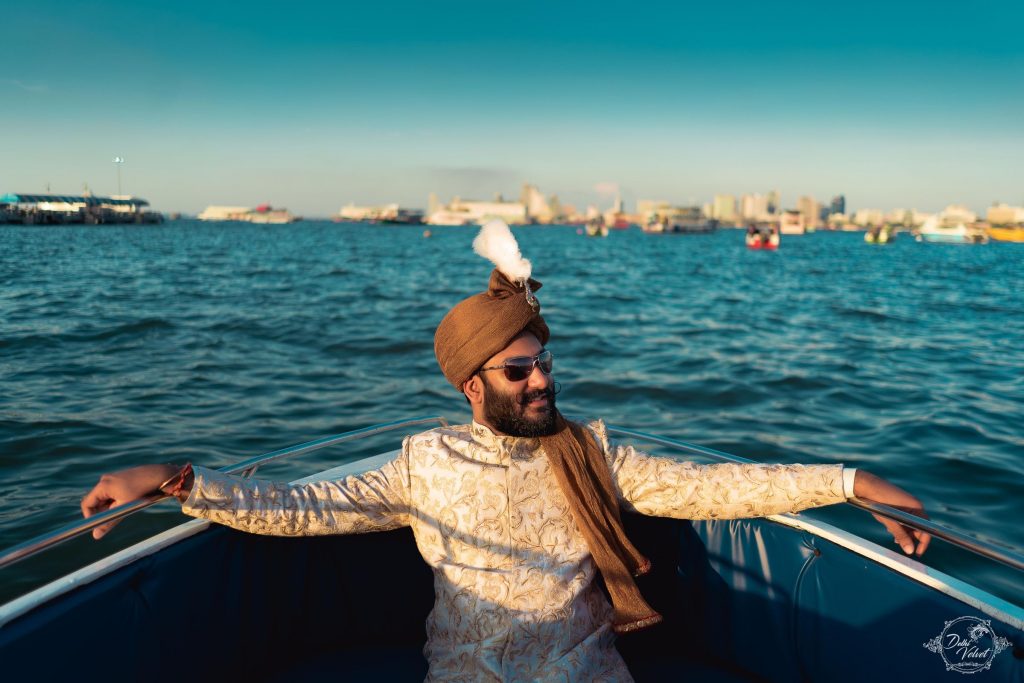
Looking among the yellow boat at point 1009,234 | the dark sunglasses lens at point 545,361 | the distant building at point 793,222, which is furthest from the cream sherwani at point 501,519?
the distant building at point 793,222

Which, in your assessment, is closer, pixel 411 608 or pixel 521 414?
pixel 521 414

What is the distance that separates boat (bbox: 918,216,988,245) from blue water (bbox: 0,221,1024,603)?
68163mm

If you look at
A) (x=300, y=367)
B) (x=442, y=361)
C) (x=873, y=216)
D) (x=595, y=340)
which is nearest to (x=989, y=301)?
(x=595, y=340)

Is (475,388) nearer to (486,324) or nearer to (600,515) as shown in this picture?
(486,324)

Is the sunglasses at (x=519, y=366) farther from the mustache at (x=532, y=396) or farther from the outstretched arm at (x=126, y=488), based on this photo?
the outstretched arm at (x=126, y=488)

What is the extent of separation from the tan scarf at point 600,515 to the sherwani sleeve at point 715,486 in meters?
0.08

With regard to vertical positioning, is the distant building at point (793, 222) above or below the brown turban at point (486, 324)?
above

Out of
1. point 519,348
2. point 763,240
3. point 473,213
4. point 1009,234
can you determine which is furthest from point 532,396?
point 473,213

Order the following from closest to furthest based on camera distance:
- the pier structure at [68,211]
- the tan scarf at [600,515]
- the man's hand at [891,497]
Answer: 1. the man's hand at [891,497]
2. the tan scarf at [600,515]
3. the pier structure at [68,211]

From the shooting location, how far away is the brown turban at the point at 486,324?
2072mm

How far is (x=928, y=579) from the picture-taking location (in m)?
2.05

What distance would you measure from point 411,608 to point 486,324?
45.0 inches

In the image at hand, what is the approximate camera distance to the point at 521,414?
211 cm

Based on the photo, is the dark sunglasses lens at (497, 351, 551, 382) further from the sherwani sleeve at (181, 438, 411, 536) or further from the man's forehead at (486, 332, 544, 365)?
the sherwani sleeve at (181, 438, 411, 536)
